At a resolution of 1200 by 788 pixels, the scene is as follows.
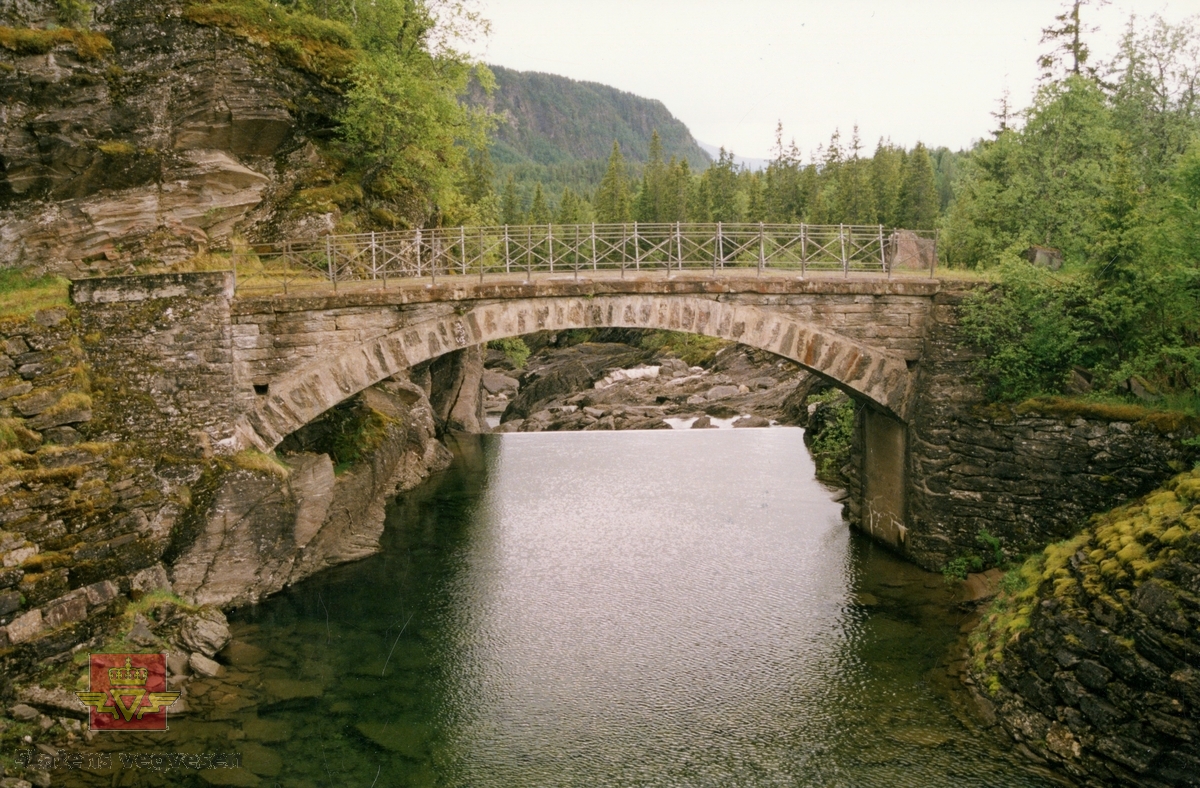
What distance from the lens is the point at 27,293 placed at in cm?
1798

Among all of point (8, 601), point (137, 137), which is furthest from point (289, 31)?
point (8, 601)

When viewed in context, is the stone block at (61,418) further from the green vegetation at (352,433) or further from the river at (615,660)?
the green vegetation at (352,433)

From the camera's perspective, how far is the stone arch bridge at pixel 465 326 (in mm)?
17953

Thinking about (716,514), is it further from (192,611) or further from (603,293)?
(192,611)

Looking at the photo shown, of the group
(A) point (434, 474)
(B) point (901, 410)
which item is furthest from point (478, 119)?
(B) point (901, 410)

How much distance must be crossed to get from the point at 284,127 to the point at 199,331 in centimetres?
870

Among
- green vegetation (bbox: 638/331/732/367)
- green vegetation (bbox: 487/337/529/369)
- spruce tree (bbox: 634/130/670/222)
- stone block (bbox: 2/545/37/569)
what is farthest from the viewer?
spruce tree (bbox: 634/130/670/222)

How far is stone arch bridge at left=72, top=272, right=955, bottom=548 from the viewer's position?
17953 mm

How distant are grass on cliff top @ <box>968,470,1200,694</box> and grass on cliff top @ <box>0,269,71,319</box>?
19093 mm

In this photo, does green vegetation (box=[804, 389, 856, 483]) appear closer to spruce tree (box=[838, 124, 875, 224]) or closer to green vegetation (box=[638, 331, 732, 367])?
green vegetation (box=[638, 331, 732, 367])

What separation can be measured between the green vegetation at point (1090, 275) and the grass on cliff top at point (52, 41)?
72.5 feet

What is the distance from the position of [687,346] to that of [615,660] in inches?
1832

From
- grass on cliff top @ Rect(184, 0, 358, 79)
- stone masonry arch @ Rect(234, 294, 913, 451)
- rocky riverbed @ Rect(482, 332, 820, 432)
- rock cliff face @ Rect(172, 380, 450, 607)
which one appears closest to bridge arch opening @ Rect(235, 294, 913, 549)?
stone masonry arch @ Rect(234, 294, 913, 451)

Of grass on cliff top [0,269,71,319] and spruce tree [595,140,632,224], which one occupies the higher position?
spruce tree [595,140,632,224]
